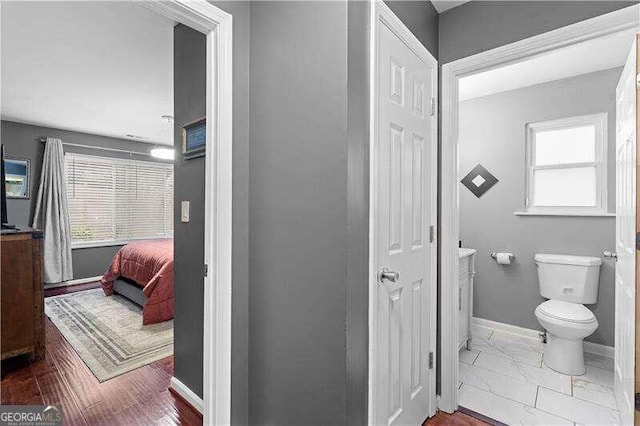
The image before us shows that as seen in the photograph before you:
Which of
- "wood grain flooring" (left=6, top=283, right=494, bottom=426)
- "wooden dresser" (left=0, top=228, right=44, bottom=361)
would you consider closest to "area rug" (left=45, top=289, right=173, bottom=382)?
"wood grain flooring" (left=6, top=283, right=494, bottom=426)

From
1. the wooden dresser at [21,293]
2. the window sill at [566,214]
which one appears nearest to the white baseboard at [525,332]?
the window sill at [566,214]

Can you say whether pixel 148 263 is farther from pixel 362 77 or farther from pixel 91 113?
pixel 362 77

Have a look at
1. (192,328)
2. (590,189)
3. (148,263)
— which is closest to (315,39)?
(192,328)

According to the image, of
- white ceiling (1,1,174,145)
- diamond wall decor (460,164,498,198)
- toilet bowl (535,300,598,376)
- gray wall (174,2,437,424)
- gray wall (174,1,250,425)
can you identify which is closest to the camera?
gray wall (174,2,437,424)

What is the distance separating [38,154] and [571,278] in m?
6.97

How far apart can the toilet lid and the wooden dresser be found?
13.3 feet

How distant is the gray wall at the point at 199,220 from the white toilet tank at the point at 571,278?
2676mm

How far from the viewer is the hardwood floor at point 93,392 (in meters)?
1.87

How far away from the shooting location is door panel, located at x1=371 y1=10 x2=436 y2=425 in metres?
1.34

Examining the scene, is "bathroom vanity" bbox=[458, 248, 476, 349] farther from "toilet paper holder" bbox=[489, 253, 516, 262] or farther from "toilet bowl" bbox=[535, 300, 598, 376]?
"toilet paper holder" bbox=[489, 253, 516, 262]

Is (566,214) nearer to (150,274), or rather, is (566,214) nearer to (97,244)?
(150,274)

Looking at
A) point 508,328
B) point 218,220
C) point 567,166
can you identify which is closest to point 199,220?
point 218,220

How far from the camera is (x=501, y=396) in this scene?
2.03m

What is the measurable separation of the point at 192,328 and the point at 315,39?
5.86ft
